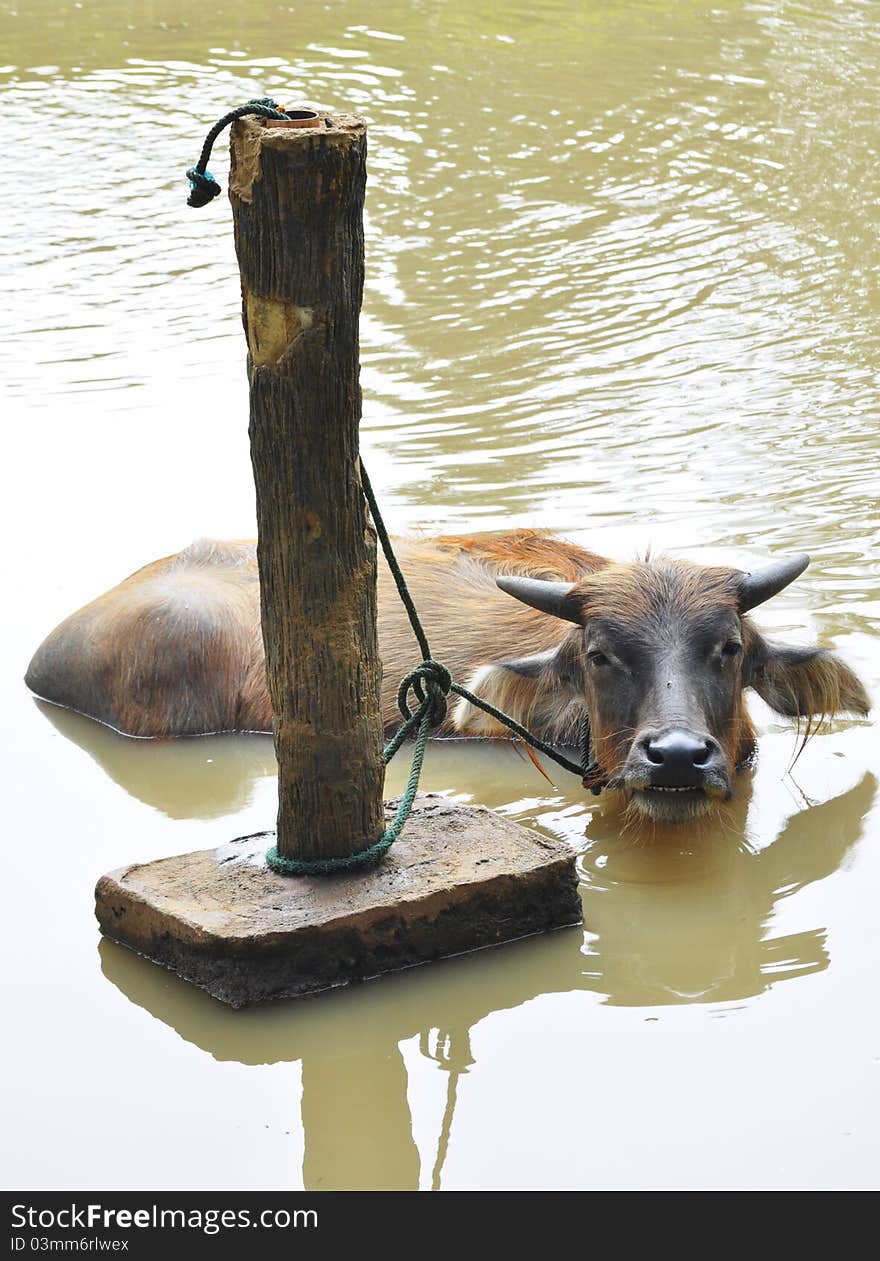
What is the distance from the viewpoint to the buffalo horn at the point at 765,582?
524cm

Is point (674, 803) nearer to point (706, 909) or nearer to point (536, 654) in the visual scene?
point (706, 909)

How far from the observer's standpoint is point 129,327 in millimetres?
10383

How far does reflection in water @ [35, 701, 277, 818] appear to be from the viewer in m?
5.54

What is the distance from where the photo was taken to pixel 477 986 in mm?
4262

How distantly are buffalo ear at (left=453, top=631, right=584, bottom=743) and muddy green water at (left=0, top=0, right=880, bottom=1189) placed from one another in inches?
7.2

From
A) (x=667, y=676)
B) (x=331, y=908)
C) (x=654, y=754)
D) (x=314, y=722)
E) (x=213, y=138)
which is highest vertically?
(x=213, y=138)

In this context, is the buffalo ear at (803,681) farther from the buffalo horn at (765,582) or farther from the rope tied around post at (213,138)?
the rope tied around post at (213,138)

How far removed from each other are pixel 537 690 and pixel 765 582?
907 mm

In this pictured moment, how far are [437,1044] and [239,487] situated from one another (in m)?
4.55

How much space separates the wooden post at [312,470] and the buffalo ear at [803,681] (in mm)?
1664

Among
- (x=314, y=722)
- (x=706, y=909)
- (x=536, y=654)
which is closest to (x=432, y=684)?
(x=314, y=722)

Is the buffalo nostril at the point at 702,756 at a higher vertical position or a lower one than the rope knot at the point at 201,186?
lower

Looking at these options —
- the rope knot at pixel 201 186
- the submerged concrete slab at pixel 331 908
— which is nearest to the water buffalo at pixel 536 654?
the submerged concrete slab at pixel 331 908
